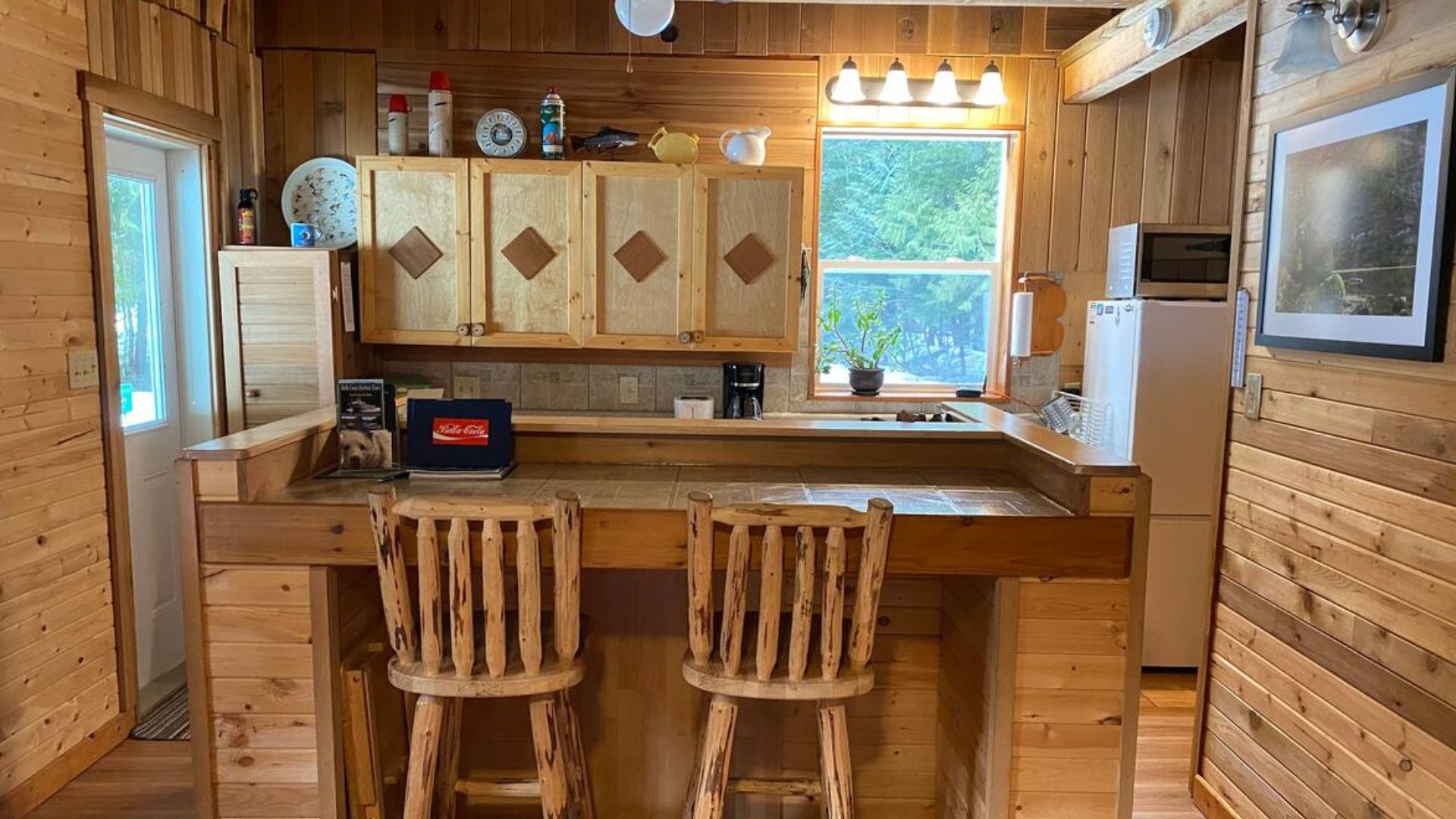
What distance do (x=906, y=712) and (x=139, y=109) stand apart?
9.65ft

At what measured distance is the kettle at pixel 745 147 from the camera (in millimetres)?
3729

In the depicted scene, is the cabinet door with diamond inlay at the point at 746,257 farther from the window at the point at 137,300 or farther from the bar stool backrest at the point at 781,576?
the bar stool backrest at the point at 781,576

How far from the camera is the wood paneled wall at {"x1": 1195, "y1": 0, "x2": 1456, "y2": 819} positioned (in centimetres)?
185

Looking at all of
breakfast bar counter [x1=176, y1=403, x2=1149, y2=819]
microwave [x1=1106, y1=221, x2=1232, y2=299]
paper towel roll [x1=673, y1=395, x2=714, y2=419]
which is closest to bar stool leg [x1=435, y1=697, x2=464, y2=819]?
breakfast bar counter [x1=176, y1=403, x2=1149, y2=819]

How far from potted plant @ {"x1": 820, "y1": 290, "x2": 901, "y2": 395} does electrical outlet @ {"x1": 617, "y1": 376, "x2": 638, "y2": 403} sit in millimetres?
858

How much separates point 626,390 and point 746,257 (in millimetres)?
818

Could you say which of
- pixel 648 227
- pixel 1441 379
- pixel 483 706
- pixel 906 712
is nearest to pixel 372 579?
pixel 483 706

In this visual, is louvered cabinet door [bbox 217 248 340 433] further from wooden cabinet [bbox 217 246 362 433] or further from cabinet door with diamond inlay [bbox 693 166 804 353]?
cabinet door with diamond inlay [bbox 693 166 804 353]

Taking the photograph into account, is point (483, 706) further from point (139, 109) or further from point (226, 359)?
point (139, 109)

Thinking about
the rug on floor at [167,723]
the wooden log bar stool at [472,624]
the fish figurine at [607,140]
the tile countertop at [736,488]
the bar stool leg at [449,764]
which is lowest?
→ the rug on floor at [167,723]

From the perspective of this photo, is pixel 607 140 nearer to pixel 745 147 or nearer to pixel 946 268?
pixel 745 147

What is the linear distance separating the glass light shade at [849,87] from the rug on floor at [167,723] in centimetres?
321

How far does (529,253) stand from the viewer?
12.3ft

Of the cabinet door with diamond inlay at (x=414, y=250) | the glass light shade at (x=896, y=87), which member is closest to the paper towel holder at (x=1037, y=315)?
the glass light shade at (x=896, y=87)
